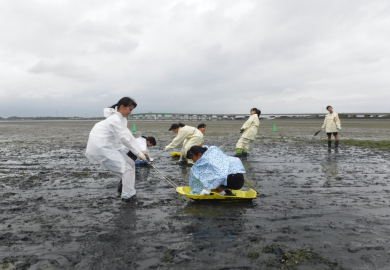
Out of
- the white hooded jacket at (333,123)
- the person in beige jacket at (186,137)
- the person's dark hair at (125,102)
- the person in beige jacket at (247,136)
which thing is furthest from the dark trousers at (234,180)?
the white hooded jacket at (333,123)

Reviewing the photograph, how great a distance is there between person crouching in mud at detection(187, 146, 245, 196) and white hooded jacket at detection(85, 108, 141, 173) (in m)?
1.33

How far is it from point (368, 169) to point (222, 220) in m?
6.20

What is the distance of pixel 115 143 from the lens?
5.93 metres

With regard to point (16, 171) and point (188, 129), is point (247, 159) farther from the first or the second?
point (16, 171)

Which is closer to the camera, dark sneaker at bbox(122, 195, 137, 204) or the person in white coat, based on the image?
the person in white coat

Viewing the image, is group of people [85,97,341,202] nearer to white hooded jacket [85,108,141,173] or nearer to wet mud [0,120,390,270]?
white hooded jacket [85,108,141,173]

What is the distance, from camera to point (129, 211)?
206 inches

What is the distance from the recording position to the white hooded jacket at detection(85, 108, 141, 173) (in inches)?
223

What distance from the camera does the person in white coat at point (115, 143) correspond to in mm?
5676

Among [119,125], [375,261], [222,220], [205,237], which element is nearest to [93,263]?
[205,237]

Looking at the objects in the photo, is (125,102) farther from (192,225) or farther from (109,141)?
(192,225)

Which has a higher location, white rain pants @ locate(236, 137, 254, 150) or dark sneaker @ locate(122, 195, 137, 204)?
white rain pants @ locate(236, 137, 254, 150)

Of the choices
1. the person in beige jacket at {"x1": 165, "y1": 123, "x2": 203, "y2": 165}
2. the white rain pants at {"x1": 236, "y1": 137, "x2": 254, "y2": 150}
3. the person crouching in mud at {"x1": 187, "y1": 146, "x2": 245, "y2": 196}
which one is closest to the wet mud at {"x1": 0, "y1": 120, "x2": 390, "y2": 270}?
the person crouching in mud at {"x1": 187, "y1": 146, "x2": 245, "y2": 196}

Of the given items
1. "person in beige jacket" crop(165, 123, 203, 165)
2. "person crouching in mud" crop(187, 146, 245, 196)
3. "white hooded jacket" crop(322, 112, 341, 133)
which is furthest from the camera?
"white hooded jacket" crop(322, 112, 341, 133)
